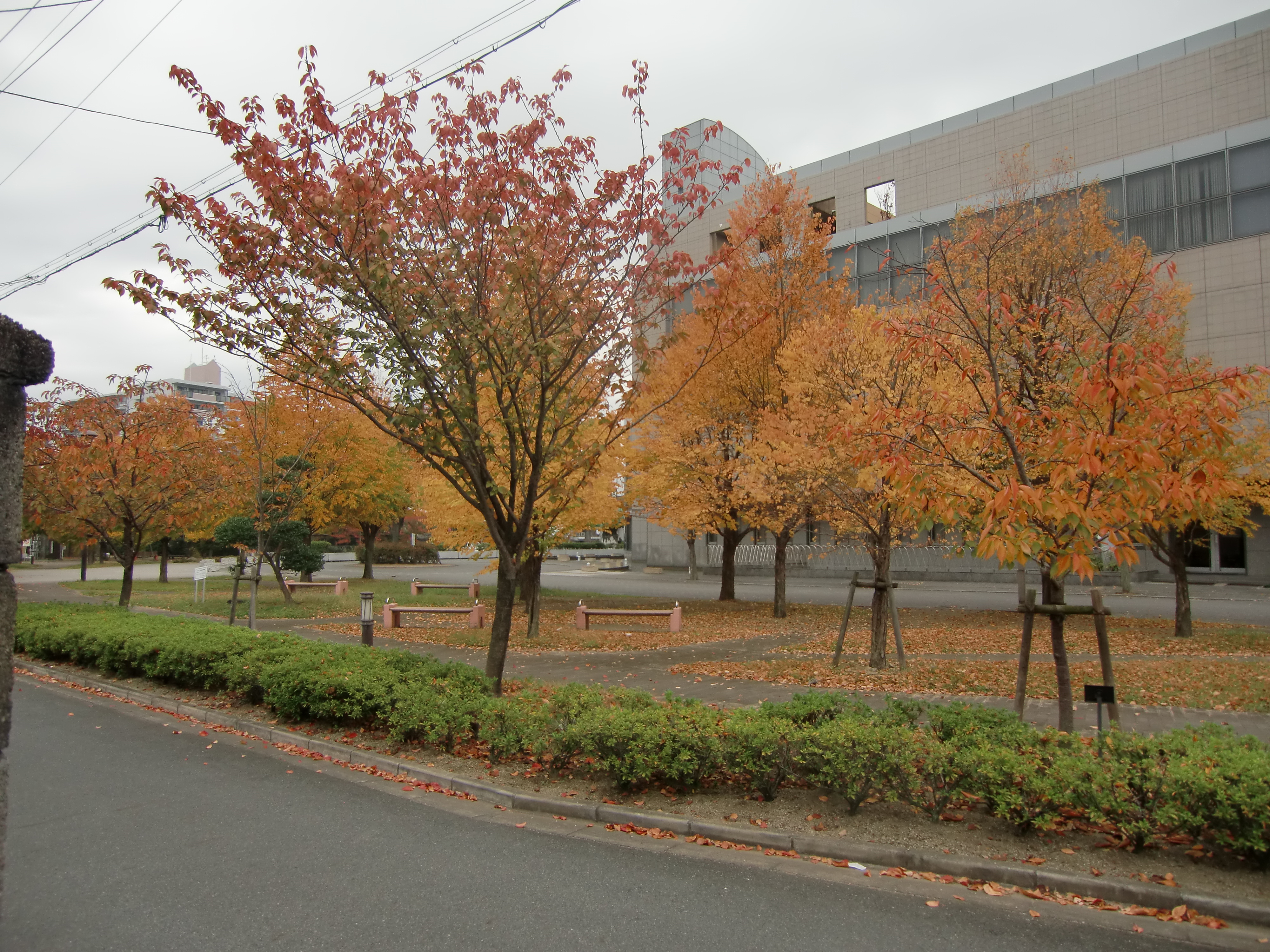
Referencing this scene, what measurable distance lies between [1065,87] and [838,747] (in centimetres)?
3335

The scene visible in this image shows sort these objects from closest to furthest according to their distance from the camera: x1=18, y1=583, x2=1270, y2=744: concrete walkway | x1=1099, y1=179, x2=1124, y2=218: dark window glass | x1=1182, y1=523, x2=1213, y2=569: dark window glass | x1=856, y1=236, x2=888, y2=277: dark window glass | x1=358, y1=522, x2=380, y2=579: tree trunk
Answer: x1=18, y1=583, x2=1270, y2=744: concrete walkway, x1=1099, y1=179, x2=1124, y2=218: dark window glass, x1=1182, y1=523, x2=1213, y2=569: dark window glass, x1=856, y1=236, x2=888, y2=277: dark window glass, x1=358, y1=522, x2=380, y2=579: tree trunk

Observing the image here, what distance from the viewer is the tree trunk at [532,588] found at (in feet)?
53.8

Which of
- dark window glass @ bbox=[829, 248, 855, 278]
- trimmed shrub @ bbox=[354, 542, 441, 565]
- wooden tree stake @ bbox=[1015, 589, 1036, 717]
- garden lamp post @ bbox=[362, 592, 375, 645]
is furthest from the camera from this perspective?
trimmed shrub @ bbox=[354, 542, 441, 565]

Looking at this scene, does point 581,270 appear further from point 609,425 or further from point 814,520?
point 814,520

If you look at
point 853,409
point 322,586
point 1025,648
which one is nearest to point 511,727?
point 1025,648

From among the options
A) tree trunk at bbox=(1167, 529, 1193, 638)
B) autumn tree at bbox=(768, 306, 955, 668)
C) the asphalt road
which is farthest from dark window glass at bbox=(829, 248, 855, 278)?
the asphalt road

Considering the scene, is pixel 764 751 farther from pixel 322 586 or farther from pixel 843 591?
pixel 322 586

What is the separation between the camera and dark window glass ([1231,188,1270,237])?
26.1 m

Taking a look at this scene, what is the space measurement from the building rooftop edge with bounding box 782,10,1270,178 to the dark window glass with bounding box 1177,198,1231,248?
5.57 metres

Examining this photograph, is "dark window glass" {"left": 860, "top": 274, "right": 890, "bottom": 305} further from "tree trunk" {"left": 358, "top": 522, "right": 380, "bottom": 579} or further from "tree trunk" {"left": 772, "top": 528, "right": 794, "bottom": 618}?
"tree trunk" {"left": 358, "top": 522, "right": 380, "bottom": 579}

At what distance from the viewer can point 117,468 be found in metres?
15.8

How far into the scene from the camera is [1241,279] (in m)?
26.4

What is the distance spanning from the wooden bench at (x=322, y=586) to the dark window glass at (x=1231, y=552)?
31696mm

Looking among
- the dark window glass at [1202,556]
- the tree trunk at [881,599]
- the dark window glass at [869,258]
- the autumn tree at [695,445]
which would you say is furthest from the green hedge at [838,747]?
the dark window glass at [869,258]
